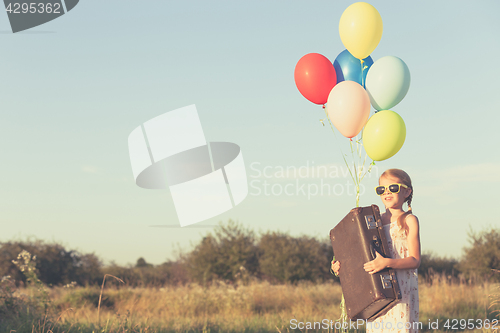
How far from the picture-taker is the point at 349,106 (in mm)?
4543

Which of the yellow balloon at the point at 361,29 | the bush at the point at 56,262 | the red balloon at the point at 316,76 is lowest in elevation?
the bush at the point at 56,262

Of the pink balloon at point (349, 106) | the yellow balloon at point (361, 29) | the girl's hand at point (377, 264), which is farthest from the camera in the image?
the yellow balloon at point (361, 29)

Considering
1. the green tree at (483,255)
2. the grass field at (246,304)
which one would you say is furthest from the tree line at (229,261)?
the grass field at (246,304)

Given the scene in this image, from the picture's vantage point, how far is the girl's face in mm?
3475

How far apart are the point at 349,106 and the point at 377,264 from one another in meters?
1.95

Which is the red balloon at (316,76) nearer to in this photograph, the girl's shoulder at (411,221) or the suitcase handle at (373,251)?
the girl's shoulder at (411,221)

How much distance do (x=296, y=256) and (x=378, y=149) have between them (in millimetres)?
14776

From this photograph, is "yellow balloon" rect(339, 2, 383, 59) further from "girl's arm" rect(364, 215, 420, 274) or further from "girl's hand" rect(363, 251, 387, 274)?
"girl's hand" rect(363, 251, 387, 274)

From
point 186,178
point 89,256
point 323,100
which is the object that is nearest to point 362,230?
point 323,100

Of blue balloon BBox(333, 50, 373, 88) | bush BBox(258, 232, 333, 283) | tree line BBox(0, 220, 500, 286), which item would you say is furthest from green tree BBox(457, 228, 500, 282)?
blue balloon BBox(333, 50, 373, 88)

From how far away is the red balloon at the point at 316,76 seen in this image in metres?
5.04

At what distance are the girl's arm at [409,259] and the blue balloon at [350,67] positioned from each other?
2.29 metres

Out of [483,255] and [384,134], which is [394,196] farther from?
[483,255]

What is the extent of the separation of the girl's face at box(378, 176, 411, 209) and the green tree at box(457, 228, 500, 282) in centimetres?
1722
